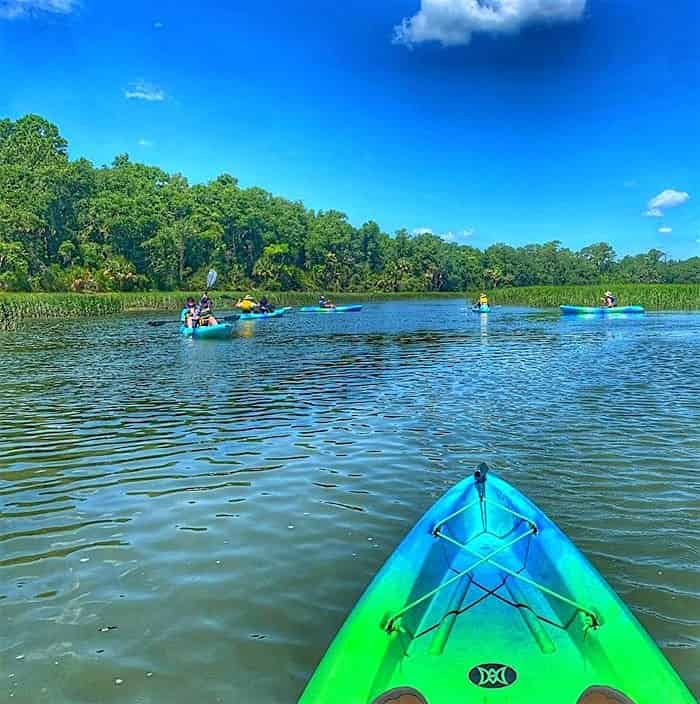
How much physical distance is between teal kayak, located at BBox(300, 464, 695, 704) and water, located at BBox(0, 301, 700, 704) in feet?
2.75

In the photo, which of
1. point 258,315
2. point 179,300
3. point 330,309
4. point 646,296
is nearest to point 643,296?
point 646,296

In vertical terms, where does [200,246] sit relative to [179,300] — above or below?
above

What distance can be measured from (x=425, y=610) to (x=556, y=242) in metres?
152

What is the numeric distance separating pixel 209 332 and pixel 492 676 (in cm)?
2425

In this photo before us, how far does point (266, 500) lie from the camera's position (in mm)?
7012

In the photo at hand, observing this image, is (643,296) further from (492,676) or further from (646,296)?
(492,676)

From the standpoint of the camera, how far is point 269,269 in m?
93.2

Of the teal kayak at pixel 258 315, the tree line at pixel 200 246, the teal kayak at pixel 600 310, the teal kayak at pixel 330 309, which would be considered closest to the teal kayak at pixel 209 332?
the teal kayak at pixel 258 315

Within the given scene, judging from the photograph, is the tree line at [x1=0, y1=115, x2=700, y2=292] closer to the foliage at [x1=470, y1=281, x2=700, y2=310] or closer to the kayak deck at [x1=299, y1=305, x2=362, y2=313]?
the kayak deck at [x1=299, y1=305, x2=362, y2=313]

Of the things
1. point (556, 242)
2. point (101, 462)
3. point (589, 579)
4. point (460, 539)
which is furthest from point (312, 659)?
point (556, 242)

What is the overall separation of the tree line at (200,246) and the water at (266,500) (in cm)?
5292

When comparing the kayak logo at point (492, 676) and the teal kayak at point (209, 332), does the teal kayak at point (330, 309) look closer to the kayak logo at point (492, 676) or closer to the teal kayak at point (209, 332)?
the teal kayak at point (209, 332)

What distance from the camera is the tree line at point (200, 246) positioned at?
228 feet

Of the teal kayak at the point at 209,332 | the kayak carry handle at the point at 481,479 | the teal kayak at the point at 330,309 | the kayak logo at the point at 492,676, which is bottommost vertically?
the kayak logo at the point at 492,676
